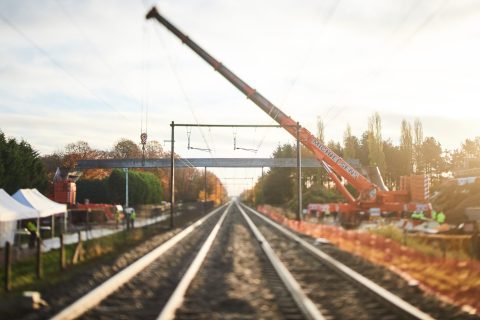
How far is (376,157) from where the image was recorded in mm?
72562

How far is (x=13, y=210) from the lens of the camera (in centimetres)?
2155

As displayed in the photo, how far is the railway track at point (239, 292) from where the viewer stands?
8305 mm

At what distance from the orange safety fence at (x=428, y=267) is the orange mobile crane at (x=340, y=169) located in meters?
6.96

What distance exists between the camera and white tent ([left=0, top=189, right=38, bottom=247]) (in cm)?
2061

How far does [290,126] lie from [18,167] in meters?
21.7

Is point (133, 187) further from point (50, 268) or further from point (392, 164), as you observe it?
point (50, 268)

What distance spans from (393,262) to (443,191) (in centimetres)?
4178

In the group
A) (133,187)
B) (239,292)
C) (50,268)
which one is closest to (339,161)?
(50,268)

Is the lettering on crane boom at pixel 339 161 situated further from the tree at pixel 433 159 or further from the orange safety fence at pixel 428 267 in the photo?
the tree at pixel 433 159

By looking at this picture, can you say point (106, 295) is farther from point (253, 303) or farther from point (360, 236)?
point (360, 236)

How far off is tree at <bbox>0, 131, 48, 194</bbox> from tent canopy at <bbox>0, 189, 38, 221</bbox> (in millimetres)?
15122

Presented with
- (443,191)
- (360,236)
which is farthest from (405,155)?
(360,236)

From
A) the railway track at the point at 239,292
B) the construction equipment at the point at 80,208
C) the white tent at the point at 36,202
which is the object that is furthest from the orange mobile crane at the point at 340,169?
the construction equipment at the point at 80,208

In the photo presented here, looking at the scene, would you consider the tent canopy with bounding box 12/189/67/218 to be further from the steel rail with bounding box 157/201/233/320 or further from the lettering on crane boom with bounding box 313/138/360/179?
the lettering on crane boom with bounding box 313/138/360/179
